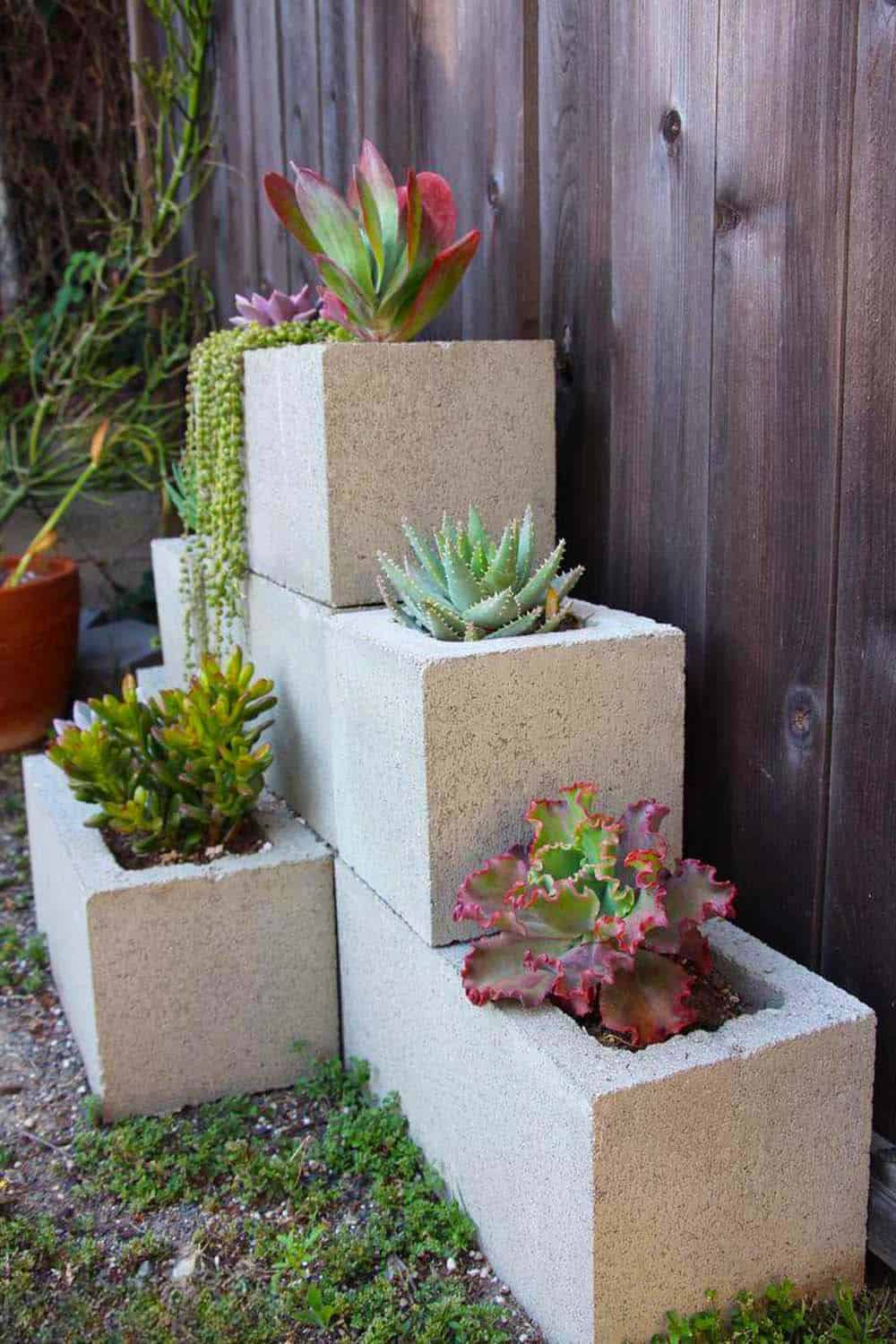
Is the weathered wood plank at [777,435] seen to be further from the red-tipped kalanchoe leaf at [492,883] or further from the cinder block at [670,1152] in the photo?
the red-tipped kalanchoe leaf at [492,883]

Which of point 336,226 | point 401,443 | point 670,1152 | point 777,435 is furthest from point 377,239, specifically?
point 670,1152

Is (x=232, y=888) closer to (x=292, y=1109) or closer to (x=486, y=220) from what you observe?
(x=292, y=1109)

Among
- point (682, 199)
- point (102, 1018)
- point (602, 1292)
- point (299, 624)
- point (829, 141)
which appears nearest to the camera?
point (602, 1292)

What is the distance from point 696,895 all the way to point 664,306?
2.93 ft

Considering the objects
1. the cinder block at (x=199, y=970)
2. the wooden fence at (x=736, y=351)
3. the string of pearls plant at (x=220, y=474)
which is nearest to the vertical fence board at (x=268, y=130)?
the string of pearls plant at (x=220, y=474)

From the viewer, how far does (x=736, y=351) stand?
1890 mm

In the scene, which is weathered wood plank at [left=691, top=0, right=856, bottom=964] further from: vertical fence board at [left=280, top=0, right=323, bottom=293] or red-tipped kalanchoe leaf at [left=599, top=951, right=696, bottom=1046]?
vertical fence board at [left=280, top=0, right=323, bottom=293]

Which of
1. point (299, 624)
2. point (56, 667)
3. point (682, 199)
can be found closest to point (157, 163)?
point (56, 667)

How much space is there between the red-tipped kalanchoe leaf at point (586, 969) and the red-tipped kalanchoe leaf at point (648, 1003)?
0.8 inches

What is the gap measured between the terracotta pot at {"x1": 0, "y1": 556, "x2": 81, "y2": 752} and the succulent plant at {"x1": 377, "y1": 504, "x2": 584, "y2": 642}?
2128mm

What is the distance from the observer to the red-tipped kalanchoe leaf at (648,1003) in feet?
5.40

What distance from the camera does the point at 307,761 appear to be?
2.43m

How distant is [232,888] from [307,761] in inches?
10.9

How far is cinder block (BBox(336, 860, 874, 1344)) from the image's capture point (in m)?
1.54
